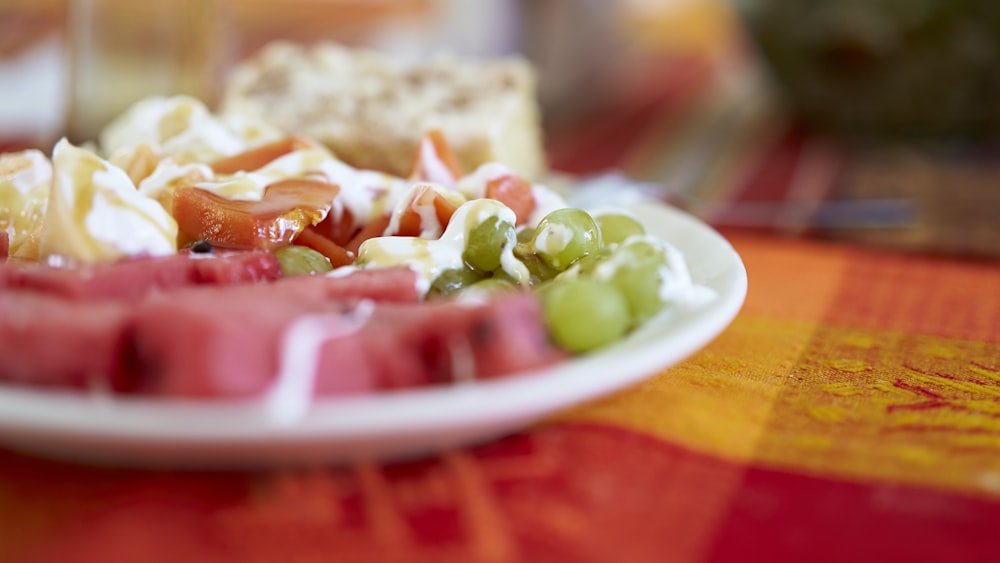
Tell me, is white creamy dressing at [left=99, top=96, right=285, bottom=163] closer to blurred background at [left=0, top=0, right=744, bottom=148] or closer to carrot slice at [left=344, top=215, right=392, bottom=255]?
carrot slice at [left=344, top=215, right=392, bottom=255]

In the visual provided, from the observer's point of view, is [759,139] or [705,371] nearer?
[705,371]

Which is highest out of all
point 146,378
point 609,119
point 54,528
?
point 146,378

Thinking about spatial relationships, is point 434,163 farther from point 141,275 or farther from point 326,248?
point 141,275

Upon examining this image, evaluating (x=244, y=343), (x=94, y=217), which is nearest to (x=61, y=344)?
(x=244, y=343)

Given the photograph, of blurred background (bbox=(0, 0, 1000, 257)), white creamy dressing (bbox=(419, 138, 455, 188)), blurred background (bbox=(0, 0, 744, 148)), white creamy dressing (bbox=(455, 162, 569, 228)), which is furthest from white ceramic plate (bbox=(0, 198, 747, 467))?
blurred background (bbox=(0, 0, 744, 148))

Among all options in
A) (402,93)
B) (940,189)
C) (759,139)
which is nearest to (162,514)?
(402,93)

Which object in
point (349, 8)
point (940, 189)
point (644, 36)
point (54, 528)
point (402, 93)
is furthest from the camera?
point (644, 36)

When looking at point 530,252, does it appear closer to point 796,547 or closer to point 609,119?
point 796,547
